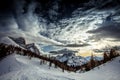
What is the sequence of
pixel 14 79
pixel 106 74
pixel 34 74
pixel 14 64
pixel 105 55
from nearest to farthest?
pixel 14 79 → pixel 34 74 → pixel 106 74 → pixel 14 64 → pixel 105 55

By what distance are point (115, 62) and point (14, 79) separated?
11.4m

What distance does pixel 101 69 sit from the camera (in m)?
23.2

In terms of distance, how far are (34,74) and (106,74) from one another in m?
7.09

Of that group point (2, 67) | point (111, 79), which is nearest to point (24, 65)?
point (2, 67)

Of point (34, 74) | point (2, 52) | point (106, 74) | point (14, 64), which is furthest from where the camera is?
point (2, 52)

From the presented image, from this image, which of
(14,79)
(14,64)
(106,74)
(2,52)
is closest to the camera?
(14,79)

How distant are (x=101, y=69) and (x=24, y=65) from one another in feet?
27.4

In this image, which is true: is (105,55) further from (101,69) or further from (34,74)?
(34,74)

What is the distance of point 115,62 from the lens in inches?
940

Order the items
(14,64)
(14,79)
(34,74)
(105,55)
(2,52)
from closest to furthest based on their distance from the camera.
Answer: (14,79)
(34,74)
(14,64)
(105,55)
(2,52)

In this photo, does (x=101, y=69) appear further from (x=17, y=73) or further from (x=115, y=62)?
(x=17, y=73)

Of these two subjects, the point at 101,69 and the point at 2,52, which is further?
the point at 2,52

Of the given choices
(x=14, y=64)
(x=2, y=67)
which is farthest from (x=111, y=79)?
(x=2, y=67)

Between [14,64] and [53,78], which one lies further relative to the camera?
[14,64]
